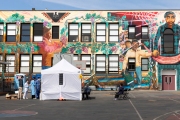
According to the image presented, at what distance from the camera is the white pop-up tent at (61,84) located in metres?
26.8

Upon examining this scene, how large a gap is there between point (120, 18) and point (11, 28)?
47.4ft

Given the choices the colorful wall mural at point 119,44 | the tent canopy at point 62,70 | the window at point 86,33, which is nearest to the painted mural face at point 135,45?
the colorful wall mural at point 119,44

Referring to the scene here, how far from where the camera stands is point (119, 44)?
148 feet

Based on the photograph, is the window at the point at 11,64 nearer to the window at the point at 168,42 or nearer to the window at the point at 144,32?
the window at the point at 144,32

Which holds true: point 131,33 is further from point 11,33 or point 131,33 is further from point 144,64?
point 11,33

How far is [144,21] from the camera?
45594 millimetres

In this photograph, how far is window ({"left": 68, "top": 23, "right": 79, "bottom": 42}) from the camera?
4581 centimetres

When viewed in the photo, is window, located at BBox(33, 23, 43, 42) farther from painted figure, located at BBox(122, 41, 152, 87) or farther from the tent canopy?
the tent canopy

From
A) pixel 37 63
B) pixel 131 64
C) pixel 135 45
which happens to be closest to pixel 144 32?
pixel 135 45

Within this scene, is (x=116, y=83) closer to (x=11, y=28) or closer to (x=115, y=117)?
(x=11, y=28)

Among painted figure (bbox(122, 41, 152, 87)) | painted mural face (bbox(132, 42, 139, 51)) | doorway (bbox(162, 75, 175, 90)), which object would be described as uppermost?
painted mural face (bbox(132, 42, 139, 51))

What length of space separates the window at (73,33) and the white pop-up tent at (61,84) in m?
A: 19.0

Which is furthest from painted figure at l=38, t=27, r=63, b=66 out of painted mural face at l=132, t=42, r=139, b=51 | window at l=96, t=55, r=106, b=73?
painted mural face at l=132, t=42, r=139, b=51

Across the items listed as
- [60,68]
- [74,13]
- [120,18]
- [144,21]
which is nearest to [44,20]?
[74,13]
